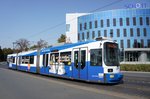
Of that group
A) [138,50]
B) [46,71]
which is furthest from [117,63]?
[138,50]

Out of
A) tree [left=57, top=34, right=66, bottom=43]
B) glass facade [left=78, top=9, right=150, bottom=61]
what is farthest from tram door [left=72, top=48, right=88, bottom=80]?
tree [left=57, top=34, right=66, bottom=43]

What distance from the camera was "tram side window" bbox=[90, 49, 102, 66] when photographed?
16.4 meters

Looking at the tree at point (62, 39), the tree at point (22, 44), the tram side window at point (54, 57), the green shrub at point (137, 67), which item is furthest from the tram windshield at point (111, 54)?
the tree at point (22, 44)

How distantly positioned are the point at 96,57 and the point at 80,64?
1875mm

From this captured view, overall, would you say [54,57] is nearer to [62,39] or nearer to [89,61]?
[89,61]

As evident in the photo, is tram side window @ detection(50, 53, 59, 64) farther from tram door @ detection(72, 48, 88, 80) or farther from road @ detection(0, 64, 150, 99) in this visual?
road @ detection(0, 64, 150, 99)

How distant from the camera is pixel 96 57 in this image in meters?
16.6

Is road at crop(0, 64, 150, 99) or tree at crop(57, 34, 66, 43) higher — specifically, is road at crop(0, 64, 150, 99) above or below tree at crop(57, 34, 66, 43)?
below

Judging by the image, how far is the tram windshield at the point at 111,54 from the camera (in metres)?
16.2

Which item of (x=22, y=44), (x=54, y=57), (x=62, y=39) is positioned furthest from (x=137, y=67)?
(x=22, y=44)

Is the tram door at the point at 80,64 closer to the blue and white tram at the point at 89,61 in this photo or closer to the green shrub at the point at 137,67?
the blue and white tram at the point at 89,61

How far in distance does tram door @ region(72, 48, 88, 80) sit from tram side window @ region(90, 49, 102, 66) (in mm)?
671

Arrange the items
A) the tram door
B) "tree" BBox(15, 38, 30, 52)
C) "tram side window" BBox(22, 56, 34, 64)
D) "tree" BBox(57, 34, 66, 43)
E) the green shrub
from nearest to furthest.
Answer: the tram door, "tram side window" BBox(22, 56, 34, 64), the green shrub, "tree" BBox(57, 34, 66, 43), "tree" BBox(15, 38, 30, 52)

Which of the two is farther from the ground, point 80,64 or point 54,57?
point 54,57
